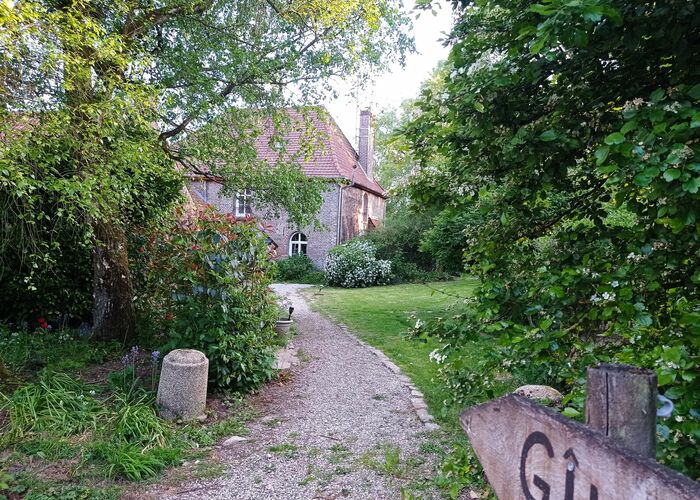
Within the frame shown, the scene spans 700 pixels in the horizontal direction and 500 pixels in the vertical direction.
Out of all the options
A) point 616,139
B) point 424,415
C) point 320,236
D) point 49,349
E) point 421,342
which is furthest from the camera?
point 320,236

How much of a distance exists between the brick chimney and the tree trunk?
2315cm

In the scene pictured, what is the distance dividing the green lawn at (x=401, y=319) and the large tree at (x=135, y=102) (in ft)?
10.4

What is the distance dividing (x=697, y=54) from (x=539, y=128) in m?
0.67

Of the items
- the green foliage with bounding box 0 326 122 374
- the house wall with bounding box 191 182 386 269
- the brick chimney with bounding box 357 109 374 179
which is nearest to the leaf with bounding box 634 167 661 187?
the green foliage with bounding box 0 326 122 374

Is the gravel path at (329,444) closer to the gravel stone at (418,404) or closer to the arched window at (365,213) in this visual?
the gravel stone at (418,404)

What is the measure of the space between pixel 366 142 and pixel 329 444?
26245 millimetres

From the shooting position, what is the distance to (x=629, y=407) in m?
1.19

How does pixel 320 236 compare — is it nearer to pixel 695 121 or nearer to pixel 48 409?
pixel 48 409

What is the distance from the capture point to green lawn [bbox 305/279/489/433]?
5437 mm

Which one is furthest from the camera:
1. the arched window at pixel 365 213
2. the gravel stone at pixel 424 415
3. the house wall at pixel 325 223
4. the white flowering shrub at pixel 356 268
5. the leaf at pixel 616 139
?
the arched window at pixel 365 213

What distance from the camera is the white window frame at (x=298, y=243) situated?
25797 mm

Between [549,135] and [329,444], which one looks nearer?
[549,135]

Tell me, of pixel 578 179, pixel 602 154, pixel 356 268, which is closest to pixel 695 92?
pixel 602 154

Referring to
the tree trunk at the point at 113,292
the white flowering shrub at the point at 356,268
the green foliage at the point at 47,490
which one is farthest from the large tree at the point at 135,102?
the white flowering shrub at the point at 356,268
